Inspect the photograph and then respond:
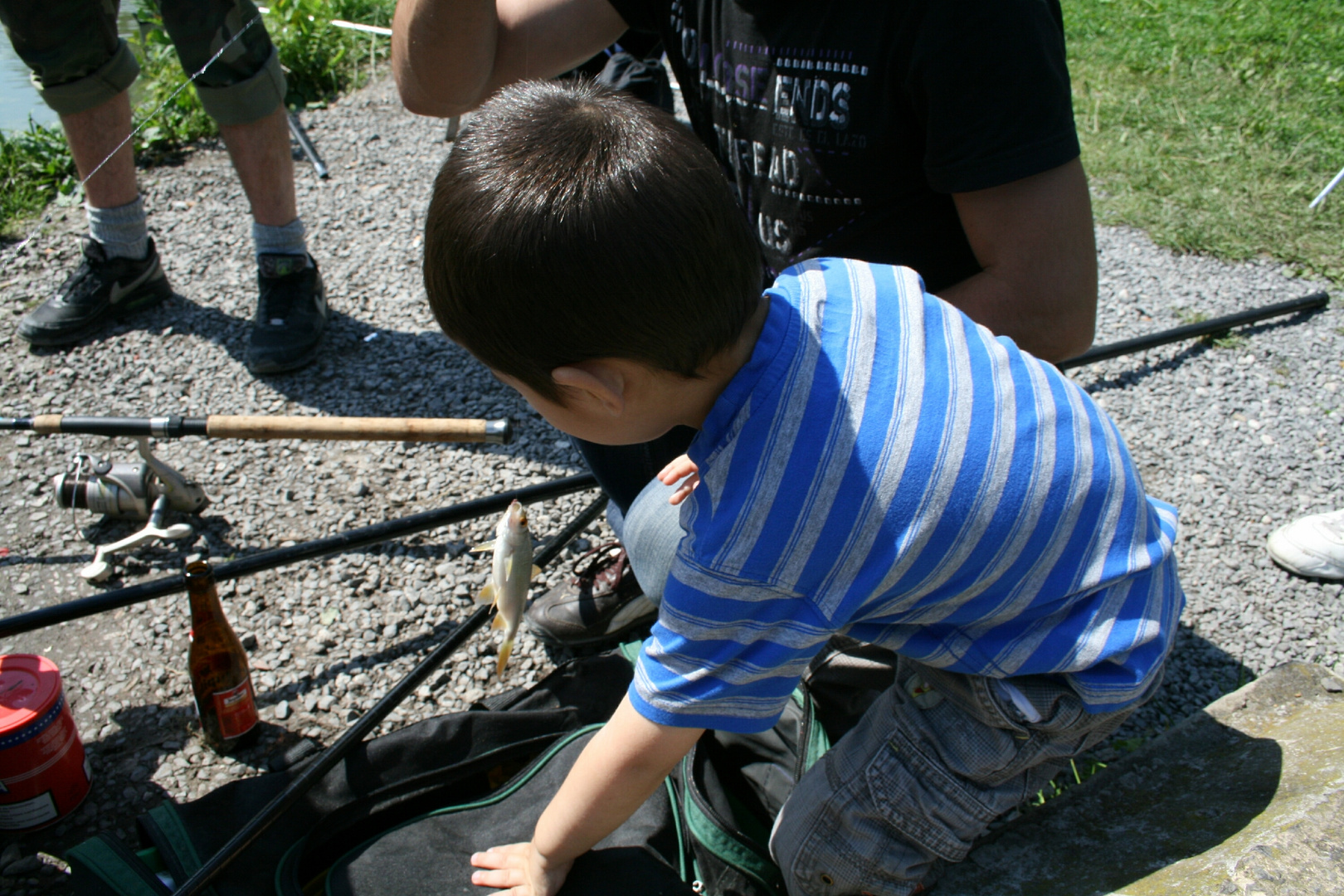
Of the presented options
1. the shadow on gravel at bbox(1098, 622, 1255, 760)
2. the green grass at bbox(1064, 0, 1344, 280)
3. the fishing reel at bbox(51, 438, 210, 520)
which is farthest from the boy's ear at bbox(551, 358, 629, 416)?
the green grass at bbox(1064, 0, 1344, 280)

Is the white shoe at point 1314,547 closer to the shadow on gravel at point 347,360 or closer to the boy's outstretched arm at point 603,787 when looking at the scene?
the boy's outstretched arm at point 603,787

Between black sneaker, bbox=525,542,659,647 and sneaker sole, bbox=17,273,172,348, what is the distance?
2.35m

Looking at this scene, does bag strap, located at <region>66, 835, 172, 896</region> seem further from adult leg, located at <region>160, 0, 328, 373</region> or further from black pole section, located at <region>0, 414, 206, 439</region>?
adult leg, located at <region>160, 0, 328, 373</region>

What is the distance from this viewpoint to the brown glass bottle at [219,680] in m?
1.94

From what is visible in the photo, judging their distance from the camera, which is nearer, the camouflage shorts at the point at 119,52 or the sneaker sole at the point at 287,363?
the camouflage shorts at the point at 119,52

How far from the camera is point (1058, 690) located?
141 centimetres

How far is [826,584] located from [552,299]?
0.51 metres

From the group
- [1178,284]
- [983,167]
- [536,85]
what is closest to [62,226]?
[536,85]

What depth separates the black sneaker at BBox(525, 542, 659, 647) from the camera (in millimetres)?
2311

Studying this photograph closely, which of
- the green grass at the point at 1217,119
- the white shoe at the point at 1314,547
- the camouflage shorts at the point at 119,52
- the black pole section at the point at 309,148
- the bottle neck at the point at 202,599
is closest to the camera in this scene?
the bottle neck at the point at 202,599

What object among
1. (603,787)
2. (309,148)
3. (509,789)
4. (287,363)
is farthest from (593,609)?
(309,148)

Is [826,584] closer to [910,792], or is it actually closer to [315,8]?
[910,792]

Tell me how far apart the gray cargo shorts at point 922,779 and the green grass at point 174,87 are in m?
4.41

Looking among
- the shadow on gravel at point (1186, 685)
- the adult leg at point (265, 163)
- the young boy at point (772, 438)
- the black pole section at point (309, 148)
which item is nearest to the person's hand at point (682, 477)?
the young boy at point (772, 438)
